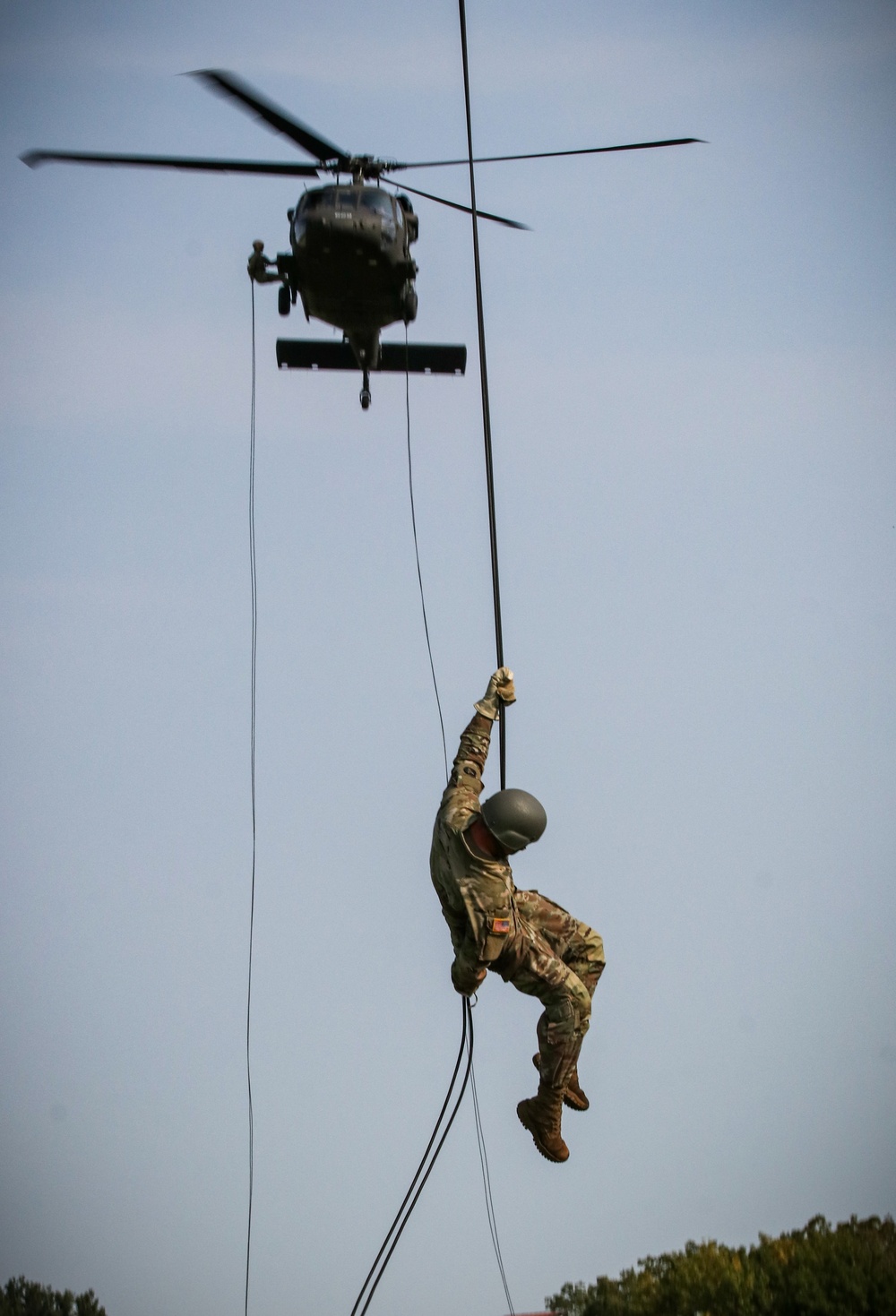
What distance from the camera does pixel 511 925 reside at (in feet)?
29.0

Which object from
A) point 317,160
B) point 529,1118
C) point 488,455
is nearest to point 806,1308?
point 529,1118

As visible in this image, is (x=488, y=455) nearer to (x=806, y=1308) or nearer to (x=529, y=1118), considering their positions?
(x=529, y=1118)

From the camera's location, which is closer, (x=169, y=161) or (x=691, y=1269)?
(x=169, y=161)

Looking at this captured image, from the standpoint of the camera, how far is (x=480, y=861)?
8.67 meters

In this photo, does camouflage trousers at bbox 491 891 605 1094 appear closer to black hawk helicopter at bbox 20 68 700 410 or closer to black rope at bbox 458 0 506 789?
black rope at bbox 458 0 506 789

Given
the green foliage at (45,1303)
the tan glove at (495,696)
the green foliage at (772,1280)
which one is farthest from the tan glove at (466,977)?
the green foliage at (45,1303)

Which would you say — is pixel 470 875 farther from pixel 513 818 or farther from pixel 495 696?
pixel 495 696

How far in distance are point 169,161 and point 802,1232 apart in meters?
17.7

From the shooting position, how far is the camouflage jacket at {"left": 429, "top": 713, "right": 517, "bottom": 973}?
8.69 m

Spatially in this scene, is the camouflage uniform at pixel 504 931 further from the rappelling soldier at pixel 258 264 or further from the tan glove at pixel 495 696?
the rappelling soldier at pixel 258 264

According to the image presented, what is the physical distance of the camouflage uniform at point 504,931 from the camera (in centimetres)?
871

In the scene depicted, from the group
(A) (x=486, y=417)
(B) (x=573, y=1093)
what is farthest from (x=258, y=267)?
(B) (x=573, y=1093)

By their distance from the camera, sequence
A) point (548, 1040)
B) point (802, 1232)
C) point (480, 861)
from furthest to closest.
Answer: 1. point (802, 1232)
2. point (548, 1040)
3. point (480, 861)

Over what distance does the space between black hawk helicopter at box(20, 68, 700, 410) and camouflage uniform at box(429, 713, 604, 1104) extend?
5478 millimetres
